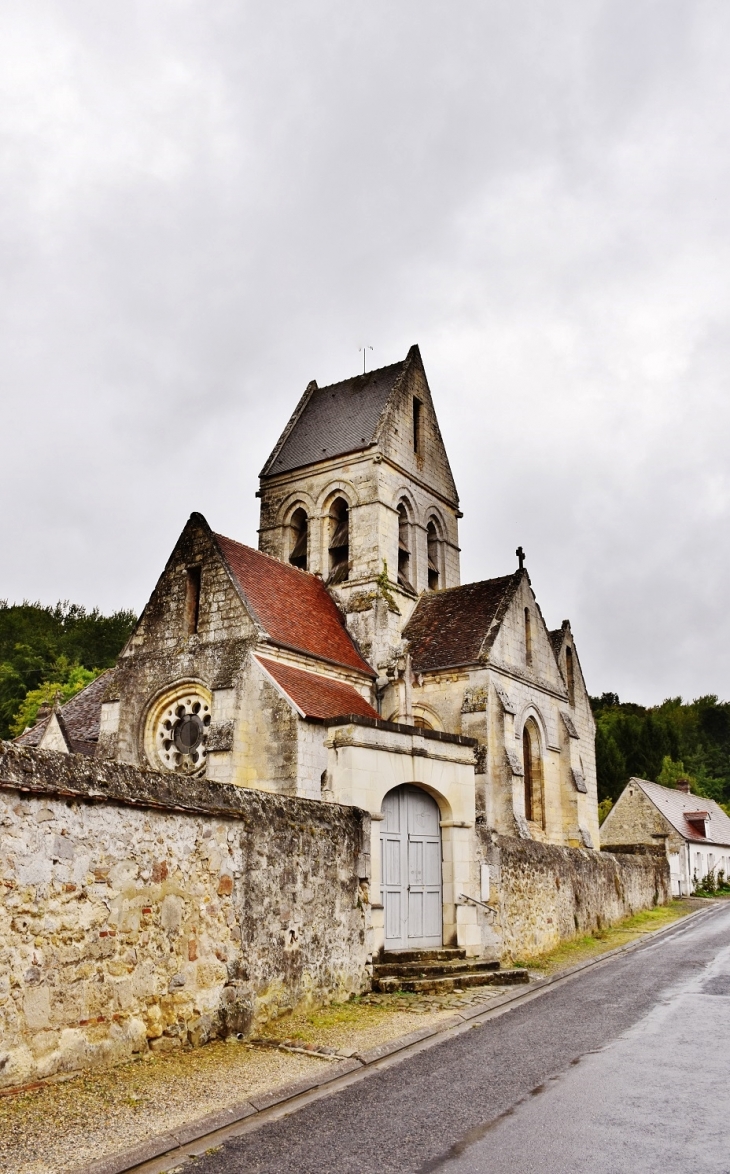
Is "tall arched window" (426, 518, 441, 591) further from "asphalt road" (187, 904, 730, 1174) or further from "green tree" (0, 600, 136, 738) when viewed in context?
"green tree" (0, 600, 136, 738)

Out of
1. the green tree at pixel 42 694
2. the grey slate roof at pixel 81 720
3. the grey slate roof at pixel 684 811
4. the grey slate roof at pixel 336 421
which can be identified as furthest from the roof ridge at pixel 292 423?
the grey slate roof at pixel 684 811

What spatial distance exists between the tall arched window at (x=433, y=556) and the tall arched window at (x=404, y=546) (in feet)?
4.14

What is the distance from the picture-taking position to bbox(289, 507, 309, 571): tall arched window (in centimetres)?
2631

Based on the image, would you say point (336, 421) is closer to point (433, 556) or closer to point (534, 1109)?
point (433, 556)

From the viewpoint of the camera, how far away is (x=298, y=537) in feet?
88.1

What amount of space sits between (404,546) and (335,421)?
4460mm

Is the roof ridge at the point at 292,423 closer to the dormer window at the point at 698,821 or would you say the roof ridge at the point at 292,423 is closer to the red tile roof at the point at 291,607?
the red tile roof at the point at 291,607

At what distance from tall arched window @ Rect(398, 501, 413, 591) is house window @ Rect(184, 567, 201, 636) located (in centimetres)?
767

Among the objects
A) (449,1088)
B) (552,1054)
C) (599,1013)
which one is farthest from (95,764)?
(599,1013)

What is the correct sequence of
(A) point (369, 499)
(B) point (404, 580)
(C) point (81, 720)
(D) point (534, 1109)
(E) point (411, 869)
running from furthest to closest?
(B) point (404, 580) < (A) point (369, 499) < (C) point (81, 720) < (E) point (411, 869) < (D) point (534, 1109)

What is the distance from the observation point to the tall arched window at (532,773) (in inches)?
907

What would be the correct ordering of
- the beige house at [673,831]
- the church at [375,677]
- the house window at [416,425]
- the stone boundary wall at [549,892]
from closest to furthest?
1. the church at [375,677]
2. the stone boundary wall at [549,892]
3. the house window at [416,425]
4. the beige house at [673,831]

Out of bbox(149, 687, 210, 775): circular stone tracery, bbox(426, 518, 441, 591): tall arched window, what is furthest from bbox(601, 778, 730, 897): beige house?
bbox(149, 687, 210, 775): circular stone tracery

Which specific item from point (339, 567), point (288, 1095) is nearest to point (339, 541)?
point (339, 567)
